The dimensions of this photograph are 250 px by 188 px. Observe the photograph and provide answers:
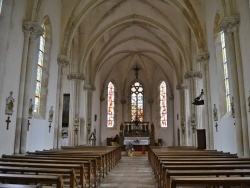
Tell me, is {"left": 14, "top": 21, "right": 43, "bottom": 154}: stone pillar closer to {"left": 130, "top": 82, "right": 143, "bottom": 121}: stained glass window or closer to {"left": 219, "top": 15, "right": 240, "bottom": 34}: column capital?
{"left": 219, "top": 15, "right": 240, "bottom": 34}: column capital

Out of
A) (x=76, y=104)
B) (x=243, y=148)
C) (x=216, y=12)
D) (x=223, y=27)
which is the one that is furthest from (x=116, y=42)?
(x=243, y=148)

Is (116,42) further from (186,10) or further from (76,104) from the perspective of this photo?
(186,10)

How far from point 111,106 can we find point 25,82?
2140 centimetres

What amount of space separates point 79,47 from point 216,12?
11815mm

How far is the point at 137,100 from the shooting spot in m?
33.2

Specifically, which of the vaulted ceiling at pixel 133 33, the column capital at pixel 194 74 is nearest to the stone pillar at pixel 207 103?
the vaulted ceiling at pixel 133 33

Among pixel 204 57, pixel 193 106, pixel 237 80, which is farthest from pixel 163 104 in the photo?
pixel 237 80

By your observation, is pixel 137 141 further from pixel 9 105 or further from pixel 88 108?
pixel 9 105

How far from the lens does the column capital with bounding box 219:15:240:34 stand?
10266mm

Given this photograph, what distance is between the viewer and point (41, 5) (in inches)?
466

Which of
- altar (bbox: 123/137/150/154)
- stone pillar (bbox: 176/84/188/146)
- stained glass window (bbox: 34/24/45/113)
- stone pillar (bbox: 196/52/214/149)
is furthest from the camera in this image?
altar (bbox: 123/137/150/154)

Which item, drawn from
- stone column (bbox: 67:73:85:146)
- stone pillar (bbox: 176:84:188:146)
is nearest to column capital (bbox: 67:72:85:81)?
stone column (bbox: 67:73:85:146)

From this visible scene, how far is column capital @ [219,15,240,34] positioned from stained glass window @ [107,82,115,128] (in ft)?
74.0

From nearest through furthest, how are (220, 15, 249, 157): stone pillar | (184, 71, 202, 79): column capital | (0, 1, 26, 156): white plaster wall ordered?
Answer: (0, 1, 26, 156): white plaster wall
(220, 15, 249, 157): stone pillar
(184, 71, 202, 79): column capital
